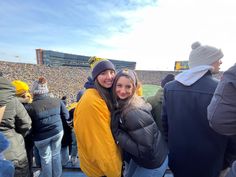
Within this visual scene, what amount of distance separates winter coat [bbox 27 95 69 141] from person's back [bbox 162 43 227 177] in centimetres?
158

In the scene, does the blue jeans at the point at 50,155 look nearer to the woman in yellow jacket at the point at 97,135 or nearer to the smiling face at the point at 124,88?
the woman in yellow jacket at the point at 97,135

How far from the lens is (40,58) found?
26609mm

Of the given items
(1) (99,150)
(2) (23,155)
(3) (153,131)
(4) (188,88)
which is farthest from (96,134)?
(2) (23,155)

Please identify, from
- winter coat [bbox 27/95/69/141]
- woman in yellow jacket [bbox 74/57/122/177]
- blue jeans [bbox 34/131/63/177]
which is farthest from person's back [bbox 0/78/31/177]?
woman in yellow jacket [bbox 74/57/122/177]

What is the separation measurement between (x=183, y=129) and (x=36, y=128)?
185 centimetres

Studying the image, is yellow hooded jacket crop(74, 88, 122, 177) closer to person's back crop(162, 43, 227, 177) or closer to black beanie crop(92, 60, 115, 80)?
black beanie crop(92, 60, 115, 80)

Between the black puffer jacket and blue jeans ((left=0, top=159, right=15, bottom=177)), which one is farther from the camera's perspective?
the black puffer jacket

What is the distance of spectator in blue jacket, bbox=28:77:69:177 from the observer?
7.60 feet

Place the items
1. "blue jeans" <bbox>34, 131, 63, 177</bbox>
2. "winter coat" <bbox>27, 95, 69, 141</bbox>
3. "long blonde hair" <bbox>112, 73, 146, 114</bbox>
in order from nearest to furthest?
"long blonde hair" <bbox>112, 73, 146, 114</bbox> → "winter coat" <bbox>27, 95, 69, 141</bbox> → "blue jeans" <bbox>34, 131, 63, 177</bbox>

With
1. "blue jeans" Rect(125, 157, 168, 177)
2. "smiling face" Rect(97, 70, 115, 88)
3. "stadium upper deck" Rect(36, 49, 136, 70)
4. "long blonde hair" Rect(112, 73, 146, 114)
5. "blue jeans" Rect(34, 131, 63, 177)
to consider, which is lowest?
"blue jeans" Rect(34, 131, 63, 177)

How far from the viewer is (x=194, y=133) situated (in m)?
1.32

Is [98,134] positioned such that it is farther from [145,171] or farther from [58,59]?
[58,59]

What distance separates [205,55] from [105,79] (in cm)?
84

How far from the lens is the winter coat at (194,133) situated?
1.27 m
